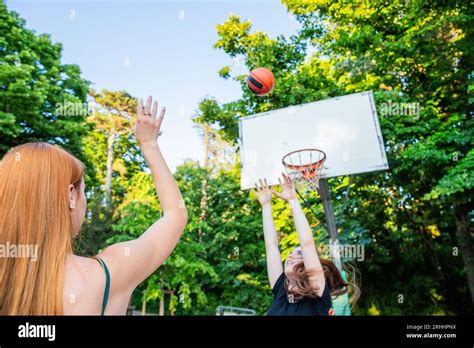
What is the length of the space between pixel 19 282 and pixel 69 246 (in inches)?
4.8

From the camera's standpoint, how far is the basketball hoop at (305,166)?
7.27 metres

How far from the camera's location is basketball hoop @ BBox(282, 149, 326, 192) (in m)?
7.27

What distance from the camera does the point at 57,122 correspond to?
11758 millimetres

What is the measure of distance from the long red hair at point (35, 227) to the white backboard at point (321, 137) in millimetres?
6898

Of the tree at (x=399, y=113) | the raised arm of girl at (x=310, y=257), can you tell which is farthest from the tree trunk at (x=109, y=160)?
the raised arm of girl at (x=310, y=257)

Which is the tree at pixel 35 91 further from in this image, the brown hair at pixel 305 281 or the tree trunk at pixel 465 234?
the tree trunk at pixel 465 234

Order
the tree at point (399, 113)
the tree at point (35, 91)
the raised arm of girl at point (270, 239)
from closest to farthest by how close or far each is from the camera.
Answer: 1. the raised arm of girl at point (270, 239)
2. the tree at point (399, 113)
3. the tree at point (35, 91)

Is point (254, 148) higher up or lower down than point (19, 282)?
higher up
